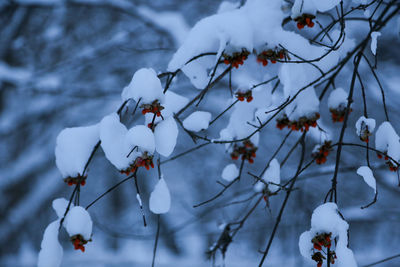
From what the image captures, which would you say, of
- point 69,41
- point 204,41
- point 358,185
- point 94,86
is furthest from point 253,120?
point 69,41

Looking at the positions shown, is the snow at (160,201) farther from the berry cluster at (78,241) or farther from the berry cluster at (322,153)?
the berry cluster at (322,153)

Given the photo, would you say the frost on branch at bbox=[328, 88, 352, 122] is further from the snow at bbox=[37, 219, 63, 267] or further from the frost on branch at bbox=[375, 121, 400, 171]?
the snow at bbox=[37, 219, 63, 267]

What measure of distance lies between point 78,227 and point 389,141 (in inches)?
34.2

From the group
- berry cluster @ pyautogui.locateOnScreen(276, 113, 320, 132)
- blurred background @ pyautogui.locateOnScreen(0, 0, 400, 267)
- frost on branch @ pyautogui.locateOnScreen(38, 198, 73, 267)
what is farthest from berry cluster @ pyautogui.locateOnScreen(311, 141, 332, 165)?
blurred background @ pyautogui.locateOnScreen(0, 0, 400, 267)

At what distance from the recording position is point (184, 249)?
4340mm

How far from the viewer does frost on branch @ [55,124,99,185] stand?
0.91m

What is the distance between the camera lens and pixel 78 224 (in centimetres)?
82

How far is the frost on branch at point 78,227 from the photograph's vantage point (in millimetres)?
814

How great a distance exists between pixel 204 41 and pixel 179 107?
0.64ft

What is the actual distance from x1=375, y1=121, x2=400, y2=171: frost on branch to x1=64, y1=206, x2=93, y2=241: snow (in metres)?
0.82

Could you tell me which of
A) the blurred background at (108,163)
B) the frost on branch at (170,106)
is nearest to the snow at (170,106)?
the frost on branch at (170,106)

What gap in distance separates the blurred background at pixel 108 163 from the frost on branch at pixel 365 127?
200 cm

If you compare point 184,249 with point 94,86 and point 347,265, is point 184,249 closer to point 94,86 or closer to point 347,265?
point 94,86

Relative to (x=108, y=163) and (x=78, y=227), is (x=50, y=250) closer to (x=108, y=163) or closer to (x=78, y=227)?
(x=78, y=227)
